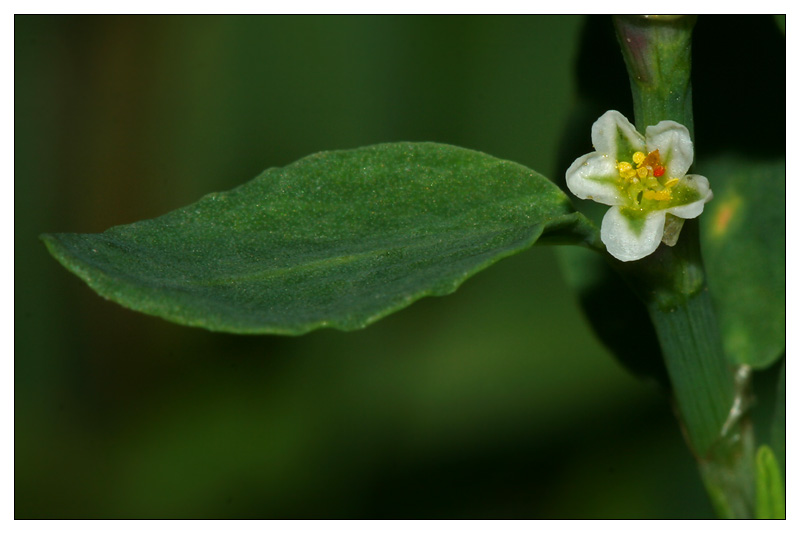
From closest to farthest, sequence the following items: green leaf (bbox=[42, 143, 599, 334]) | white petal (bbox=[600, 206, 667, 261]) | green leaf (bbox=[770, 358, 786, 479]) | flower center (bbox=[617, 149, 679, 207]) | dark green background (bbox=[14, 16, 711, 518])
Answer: green leaf (bbox=[42, 143, 599, 334])
white petal (bbox=[600, 206, 667, 261])
flower center (bbox=[617, 149, 679, 207])
green leaf (bbox=[770, 358, 786, 479])
dark green background (bbox=[14, 16, 711, 518])

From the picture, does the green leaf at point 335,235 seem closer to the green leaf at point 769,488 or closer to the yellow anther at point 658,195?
the yellow anther at point 658,195

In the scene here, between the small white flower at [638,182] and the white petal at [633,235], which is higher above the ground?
the small white flower at [638,182]

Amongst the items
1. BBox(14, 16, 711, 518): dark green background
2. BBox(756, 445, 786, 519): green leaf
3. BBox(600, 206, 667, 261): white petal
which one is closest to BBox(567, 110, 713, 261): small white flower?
BBox(600, 206, 667, 261): white petal

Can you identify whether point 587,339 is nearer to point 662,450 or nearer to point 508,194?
point 662,450

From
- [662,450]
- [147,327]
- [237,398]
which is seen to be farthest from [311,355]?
[662,450]

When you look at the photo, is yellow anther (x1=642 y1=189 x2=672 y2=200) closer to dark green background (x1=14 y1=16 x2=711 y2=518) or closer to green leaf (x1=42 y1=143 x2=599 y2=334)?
green leaf (x1=42 y1=143 x2=599 y2=334)

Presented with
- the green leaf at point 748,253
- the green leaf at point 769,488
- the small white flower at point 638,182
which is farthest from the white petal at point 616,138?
the green leaf at point 769,488
